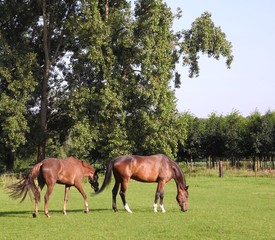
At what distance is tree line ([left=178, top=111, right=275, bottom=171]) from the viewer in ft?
155

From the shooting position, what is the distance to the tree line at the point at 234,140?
155 feet

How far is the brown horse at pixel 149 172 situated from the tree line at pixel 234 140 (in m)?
30.3

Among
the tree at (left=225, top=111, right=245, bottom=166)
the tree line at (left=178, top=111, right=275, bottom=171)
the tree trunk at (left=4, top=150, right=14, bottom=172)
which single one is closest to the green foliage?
the tree line at (left=178, top=111, right=275, bottom=171)

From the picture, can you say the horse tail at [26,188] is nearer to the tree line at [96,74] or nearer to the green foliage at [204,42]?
the tree line at [96,74]

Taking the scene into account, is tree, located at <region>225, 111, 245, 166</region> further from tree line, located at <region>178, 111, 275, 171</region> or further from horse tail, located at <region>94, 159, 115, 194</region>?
horse tail, located at <region>94, 159, 115, 194</region>

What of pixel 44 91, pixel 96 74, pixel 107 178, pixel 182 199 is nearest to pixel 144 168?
pixel 107 178

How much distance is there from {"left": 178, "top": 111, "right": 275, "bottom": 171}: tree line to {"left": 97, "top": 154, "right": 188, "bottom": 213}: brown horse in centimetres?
3033

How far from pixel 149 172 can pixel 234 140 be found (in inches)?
1336

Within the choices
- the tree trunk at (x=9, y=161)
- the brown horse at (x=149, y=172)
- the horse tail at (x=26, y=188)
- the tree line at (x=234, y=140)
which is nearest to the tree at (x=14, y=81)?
the tree trunk at (x=9, y=161)

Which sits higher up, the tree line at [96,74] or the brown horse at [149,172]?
the tree line at [96,74]

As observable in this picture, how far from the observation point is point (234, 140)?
159ft

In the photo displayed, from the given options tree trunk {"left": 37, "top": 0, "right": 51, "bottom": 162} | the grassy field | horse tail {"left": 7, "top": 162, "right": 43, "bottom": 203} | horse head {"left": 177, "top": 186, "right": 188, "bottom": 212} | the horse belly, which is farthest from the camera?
tree trunk {"left": 37, "top": 0, "right": 51, "bottom": 162}

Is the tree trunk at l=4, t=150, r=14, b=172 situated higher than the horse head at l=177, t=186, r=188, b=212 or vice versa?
the tree trunk at l=4, t=150, r=14, b=172

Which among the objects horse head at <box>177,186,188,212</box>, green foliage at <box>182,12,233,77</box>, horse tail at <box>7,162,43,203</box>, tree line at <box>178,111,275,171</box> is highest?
green foliage at <box>182,12,233,77</box>
